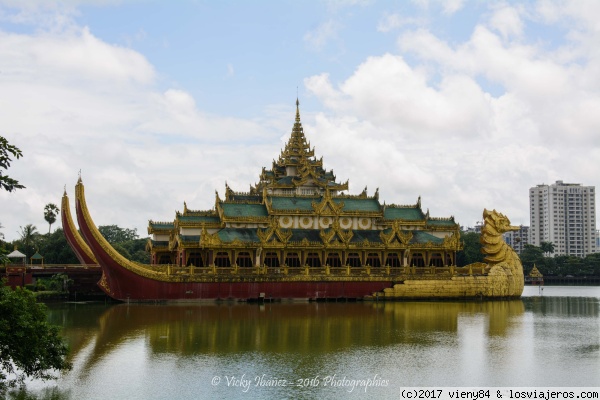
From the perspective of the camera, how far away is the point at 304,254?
51.5m

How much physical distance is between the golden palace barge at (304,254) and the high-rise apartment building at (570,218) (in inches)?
4558

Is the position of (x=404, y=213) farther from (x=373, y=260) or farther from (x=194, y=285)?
(x=194, y=285)

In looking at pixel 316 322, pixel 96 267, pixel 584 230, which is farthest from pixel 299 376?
pixel 584 230

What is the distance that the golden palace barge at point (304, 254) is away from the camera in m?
46.7

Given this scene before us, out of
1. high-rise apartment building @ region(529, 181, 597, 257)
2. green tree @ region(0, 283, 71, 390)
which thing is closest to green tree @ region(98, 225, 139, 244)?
green tree @ region(0, 283, 71, 390)

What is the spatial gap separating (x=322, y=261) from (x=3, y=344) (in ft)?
111

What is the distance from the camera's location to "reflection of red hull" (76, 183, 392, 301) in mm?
45125

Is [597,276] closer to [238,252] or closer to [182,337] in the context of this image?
[238,252]

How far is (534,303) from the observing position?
168 ft

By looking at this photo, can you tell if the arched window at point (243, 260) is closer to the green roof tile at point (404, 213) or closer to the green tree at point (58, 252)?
the green roof tile at point (404, 213)

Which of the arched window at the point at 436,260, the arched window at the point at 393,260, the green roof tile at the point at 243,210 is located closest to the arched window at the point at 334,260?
the arched window at the point at 393,260

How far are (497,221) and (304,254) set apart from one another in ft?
43.4

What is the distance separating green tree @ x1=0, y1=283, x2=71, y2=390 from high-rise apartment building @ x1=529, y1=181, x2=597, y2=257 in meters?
154

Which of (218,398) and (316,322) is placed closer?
(218,398)
